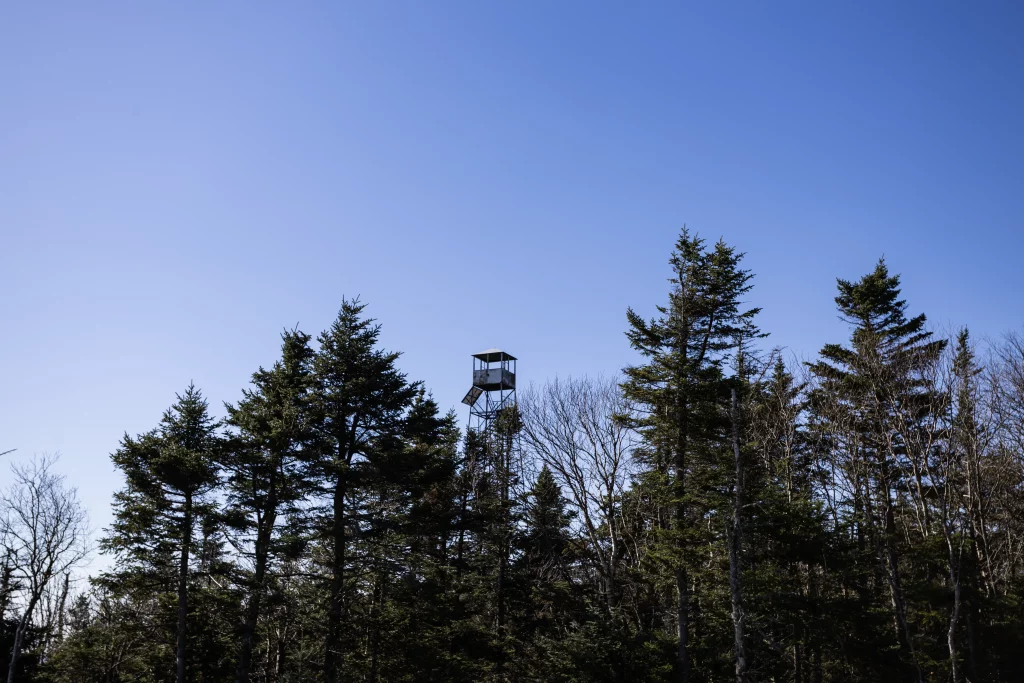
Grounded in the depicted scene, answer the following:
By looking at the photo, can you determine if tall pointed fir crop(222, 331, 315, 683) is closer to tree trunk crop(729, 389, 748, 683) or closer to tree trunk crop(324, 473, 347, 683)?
tree trunk crop(324, 473, 347, 683)

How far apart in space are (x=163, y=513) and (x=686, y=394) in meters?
18.3

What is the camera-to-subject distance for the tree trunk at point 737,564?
2002cm

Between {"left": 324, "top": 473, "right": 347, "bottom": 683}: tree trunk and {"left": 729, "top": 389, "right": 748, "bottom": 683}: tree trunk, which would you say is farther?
{"left": 324, "top": 473, "right": 347, "bottom": 683}: tree trunk

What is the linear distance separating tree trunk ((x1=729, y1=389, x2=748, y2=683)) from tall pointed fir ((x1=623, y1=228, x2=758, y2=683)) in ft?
2.48

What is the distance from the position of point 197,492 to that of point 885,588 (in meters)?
24.9

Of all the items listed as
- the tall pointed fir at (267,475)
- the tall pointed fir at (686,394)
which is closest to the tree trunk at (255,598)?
the tall pointed fir at (267,475)

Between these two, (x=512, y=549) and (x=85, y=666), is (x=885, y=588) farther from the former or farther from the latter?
(x=85, y=666)

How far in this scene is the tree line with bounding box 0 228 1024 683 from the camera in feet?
72.4

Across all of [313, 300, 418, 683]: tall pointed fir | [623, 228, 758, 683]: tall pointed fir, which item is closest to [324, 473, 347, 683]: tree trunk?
[313, 300, 418, 683]: tall pointed fir

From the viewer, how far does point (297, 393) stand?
87.2ft

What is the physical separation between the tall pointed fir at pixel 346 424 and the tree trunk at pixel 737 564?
39.2ft

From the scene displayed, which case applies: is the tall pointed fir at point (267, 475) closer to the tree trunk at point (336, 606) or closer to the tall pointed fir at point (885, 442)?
the tree trunk at point (336, 606)

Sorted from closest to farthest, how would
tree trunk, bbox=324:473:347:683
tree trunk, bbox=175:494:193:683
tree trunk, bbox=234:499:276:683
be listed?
tree trunk, bbox=234:499:276:683 < tree trunk, bbox=175:494:193:683 < tree trunk, bbox=324:473:347:683

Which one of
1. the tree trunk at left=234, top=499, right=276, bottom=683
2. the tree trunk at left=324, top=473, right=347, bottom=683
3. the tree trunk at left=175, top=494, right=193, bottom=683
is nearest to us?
the tree trunk at left=234, top=499, right=276, bottom=683
